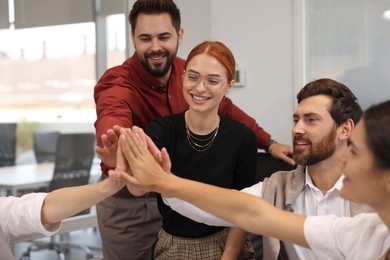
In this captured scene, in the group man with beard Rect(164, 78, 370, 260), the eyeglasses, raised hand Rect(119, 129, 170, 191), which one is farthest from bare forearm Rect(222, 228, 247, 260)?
the eyeglasses

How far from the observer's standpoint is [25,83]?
11.6 ft

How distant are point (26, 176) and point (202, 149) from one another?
2.04 m

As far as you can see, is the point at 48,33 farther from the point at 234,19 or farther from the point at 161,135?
the point at 161,135

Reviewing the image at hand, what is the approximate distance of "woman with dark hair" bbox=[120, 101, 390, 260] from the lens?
1297 millimetres

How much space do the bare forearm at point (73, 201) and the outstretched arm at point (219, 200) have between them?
0.36ft

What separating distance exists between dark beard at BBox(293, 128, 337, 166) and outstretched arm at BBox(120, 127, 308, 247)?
45 cm

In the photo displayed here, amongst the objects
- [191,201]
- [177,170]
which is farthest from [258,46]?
[191,201]

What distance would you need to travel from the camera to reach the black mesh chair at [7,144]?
340cm

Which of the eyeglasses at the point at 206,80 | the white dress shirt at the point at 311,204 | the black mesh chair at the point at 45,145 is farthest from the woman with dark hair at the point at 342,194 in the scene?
the black mesh chair at the point at 45,145

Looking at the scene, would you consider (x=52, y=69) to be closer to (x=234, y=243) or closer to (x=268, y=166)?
(x=268, y=166)

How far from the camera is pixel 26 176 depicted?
3650 millimetres

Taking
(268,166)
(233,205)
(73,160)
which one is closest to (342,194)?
(233,205)

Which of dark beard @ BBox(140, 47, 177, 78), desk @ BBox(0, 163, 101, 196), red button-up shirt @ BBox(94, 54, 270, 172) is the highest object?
dark beard @ BBox(140, 47, 177, 78)

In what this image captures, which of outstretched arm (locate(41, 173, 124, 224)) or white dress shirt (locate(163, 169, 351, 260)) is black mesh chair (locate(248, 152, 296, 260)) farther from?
outstretched arm (locate(41, 173, 124, 224))
